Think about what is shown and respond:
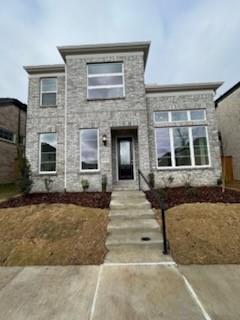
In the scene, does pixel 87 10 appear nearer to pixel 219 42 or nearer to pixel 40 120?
pixel 40 120

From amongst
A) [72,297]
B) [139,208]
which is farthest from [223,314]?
[139,208]

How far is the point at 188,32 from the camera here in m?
14.0

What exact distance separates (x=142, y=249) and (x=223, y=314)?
223cm

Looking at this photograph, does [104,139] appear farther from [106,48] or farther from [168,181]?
[106,48]

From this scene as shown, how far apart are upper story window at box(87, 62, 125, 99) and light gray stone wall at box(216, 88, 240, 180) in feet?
29.1

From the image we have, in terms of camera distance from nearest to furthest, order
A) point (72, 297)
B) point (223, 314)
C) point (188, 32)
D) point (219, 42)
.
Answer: point (223, 314)
point (72, 297)
point (188, 32)
point (219, 42)

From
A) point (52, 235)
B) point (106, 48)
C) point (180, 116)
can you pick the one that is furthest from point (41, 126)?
point (180, 116)

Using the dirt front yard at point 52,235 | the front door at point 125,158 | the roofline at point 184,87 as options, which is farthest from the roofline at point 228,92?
the dirt front yard at point 52,235

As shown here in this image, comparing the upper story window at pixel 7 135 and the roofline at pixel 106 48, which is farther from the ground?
the roofline at pixel 106 48

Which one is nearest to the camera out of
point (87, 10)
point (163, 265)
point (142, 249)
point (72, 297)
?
point (72, 297)

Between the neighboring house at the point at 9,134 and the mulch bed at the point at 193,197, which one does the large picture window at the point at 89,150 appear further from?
the neighboring house at the point at 9,134

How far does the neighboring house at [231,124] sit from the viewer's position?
1371cm

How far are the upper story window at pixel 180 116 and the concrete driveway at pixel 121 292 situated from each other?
7.86m

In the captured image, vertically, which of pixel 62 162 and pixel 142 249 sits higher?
pixel 62 162
